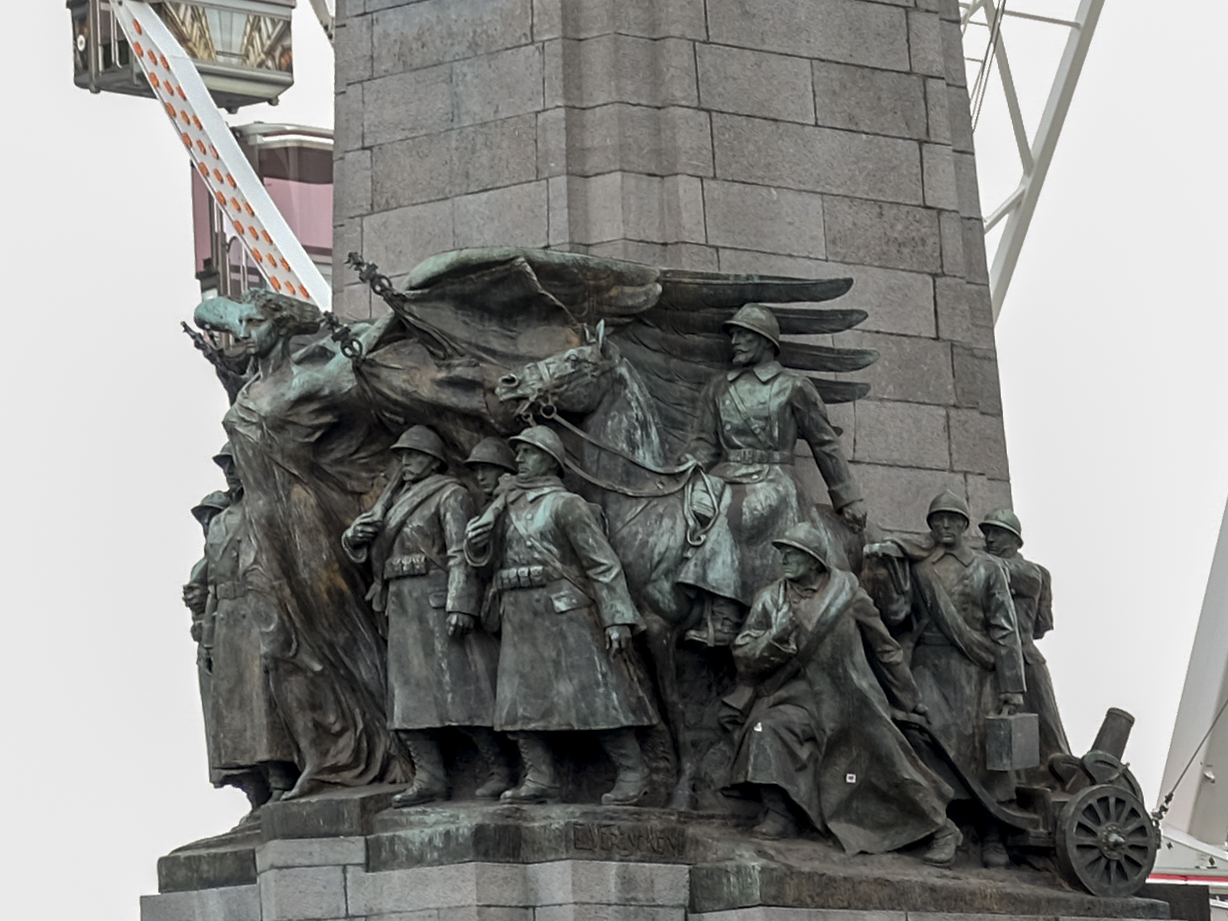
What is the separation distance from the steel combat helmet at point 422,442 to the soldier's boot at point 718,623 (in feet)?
5.69

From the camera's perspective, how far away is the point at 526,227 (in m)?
17.2

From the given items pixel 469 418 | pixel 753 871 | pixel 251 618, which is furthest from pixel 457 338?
pixel 753 871

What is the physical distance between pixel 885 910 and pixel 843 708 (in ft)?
3.70

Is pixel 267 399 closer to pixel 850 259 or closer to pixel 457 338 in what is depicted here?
pixel 457 338

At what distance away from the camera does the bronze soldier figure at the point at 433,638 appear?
1582 centimetres

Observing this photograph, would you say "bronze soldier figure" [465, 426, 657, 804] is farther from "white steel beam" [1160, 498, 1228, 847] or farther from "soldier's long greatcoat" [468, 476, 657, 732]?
"white steel beam" [1160, 498, 1228, 847]

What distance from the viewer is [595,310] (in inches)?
650

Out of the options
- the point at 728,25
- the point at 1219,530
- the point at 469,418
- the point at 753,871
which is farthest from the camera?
the point at 1219,530

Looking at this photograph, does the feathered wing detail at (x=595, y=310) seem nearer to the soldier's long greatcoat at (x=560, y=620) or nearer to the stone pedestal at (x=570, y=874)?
the soldier's long greatcoat at (x=560, y=620)

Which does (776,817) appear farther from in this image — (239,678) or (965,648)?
(239,678)

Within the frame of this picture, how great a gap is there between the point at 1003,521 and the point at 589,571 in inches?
115

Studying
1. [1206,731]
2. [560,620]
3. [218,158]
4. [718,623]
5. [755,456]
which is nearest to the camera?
[560,620]

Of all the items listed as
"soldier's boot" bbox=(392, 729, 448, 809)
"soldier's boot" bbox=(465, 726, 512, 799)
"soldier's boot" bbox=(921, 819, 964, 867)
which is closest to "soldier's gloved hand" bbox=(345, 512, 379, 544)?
"soldier's boot" bbox=(392, 729, 448, 809)

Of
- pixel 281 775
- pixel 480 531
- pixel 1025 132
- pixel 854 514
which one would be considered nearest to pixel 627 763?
pixel 480 531
